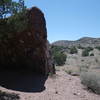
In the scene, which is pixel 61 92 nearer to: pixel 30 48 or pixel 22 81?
pixel 22 81

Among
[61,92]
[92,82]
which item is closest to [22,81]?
[61,92]

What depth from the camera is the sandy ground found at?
11.2 meters

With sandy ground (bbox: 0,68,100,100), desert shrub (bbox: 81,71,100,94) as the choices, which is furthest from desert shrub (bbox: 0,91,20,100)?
desert shrub (bbox: 81,71,100,94)

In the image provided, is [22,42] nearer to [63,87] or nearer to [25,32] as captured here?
[25,32]

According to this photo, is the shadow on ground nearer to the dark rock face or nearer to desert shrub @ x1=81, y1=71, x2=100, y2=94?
the dark rock face

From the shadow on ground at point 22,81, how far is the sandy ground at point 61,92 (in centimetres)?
51

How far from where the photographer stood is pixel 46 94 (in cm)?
1168

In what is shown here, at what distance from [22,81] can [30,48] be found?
310 centimetres

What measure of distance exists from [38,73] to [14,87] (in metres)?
3.61

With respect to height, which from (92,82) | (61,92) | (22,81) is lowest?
(61,92)

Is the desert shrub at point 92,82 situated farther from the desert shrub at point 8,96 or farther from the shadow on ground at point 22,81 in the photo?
the desert shrub at point 8,96

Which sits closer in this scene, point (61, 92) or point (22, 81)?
point (61, 92)

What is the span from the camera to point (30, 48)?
52.4ft

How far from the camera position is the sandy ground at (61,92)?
11195 mm
